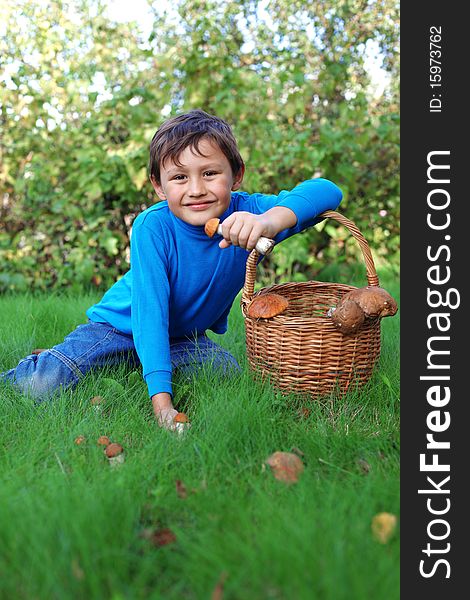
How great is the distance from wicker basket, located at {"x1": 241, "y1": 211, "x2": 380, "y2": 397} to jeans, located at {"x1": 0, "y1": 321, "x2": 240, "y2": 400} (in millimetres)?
199

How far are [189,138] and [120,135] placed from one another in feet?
7.47

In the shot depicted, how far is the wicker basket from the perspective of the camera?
212 cm

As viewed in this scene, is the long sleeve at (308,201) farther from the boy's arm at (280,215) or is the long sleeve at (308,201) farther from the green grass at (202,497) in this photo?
the green grass at (202,497)

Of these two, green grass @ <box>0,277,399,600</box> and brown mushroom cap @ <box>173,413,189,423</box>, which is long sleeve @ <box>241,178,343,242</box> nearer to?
green grass @ <box>0,277,399,600</box>

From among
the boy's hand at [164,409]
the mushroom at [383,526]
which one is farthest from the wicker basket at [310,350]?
the mushroom at [383,526]

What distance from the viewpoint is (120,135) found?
4309 mm

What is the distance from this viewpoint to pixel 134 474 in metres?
1.58

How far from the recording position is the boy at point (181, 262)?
2.14m

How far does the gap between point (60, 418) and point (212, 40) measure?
291 centimetres

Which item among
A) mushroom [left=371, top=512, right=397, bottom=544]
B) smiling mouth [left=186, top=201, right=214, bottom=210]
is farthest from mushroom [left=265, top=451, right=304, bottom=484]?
smiling mouth [left=186, top=201, right=214, bottom=210]

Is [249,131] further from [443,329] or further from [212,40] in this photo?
[443,329]

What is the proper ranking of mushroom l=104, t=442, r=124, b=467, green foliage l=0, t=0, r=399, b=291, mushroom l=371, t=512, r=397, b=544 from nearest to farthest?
mushroom l=371, t=512, r=397, b=544, mushroom l=104, t=442, r=124, b=467, green foliage l=0, t=0, r=399, b=291

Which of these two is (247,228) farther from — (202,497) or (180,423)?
(202,497)

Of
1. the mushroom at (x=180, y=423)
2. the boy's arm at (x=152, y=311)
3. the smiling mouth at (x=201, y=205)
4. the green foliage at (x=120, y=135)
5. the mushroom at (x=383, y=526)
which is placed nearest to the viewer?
the mushroom at (x=383, y=526)
